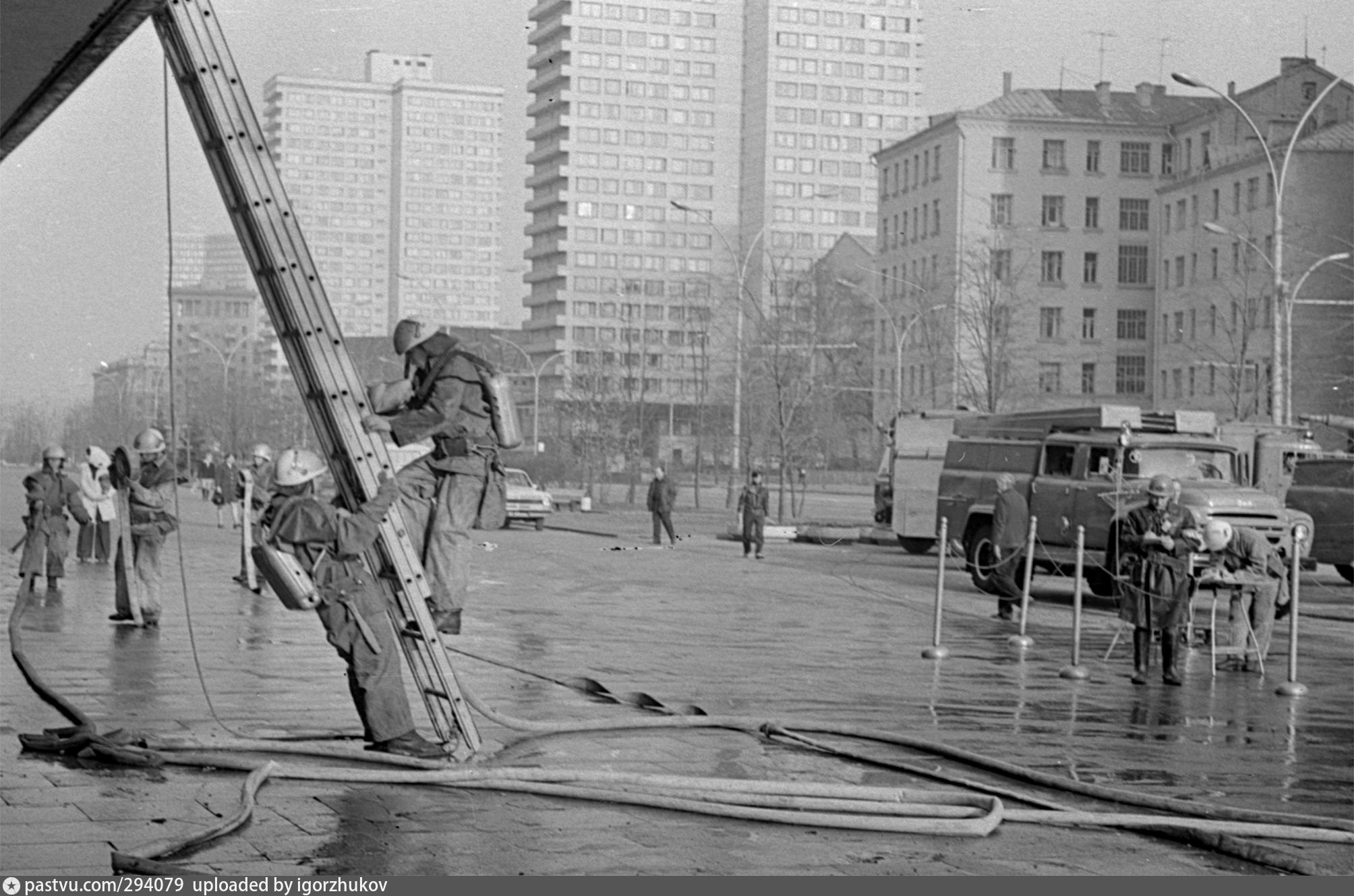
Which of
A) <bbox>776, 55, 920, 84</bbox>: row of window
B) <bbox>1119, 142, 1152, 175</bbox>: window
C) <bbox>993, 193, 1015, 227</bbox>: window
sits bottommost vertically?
<bbox>776, 55, 920, 84</bbox>: row of window

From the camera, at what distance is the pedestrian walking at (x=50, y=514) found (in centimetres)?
2139

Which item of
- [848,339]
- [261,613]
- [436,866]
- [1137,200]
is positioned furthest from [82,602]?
[848,339]

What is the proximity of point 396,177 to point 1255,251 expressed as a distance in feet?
→ 153

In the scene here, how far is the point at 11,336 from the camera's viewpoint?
1172 cm

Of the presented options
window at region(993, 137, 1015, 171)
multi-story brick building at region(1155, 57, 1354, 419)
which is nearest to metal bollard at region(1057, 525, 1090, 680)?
multi-story brick building at region(1155, 57, 1354, 419)

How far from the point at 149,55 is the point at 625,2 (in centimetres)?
242

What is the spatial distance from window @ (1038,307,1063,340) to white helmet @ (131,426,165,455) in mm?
64830

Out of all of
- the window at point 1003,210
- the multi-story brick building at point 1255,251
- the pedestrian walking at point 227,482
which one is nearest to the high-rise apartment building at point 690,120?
the pedestrian walking at point 227,482

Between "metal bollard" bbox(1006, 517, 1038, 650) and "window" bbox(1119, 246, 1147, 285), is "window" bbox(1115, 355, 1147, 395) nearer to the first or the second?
"window" bbox(1119, 246, 1147, 285)

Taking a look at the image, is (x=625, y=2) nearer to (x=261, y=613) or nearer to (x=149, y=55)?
(x=149, y=55)

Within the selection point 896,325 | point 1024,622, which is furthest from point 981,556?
point 896,325

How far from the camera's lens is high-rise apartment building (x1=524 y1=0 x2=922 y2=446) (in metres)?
9.65

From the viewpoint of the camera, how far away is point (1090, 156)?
70562mm

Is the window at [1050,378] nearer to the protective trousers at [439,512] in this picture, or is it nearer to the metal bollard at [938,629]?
the metal bollard at [938,629]
